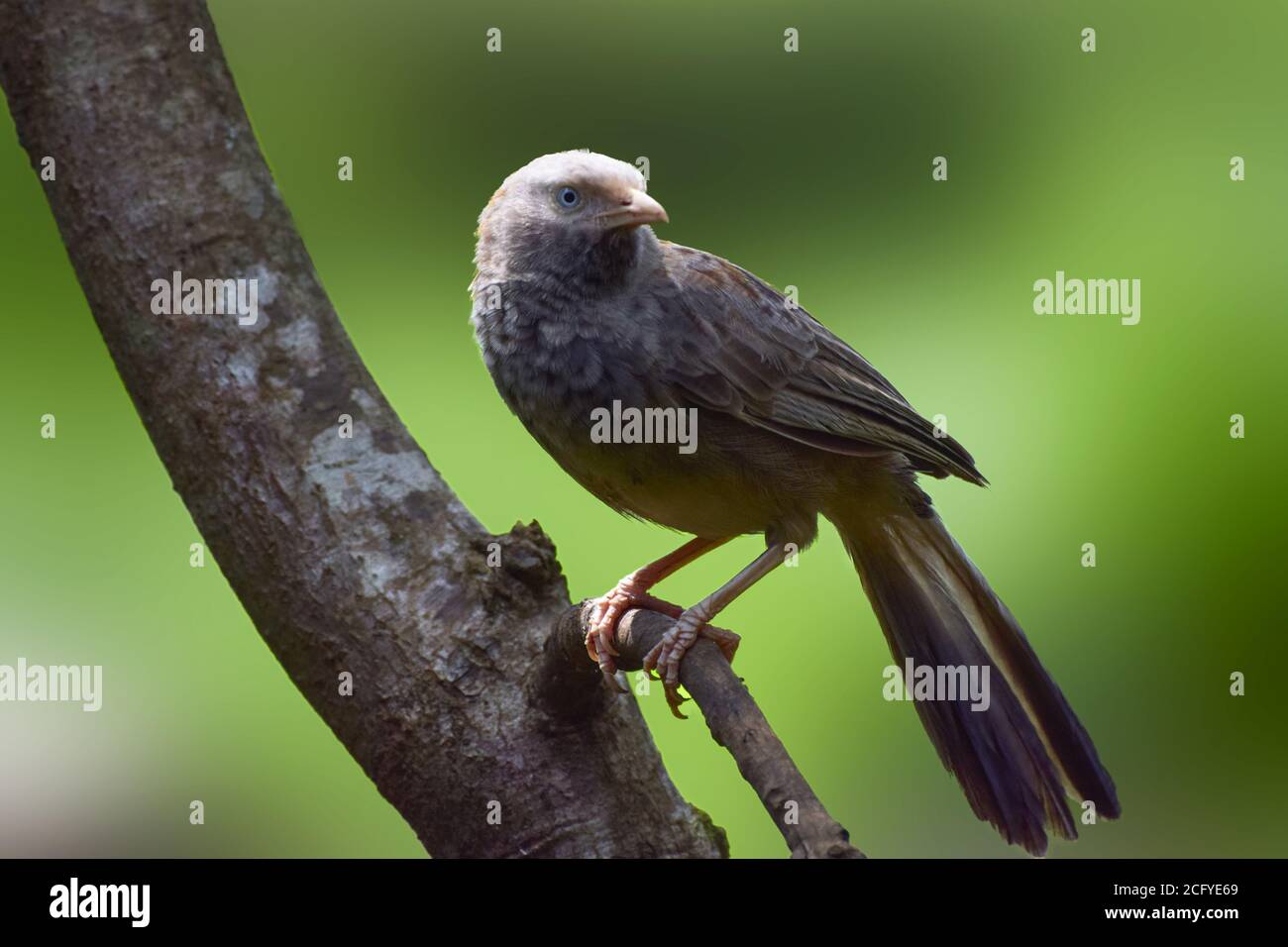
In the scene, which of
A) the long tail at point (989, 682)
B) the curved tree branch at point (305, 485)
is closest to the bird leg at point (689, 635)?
the curved tree branch at point (305, 485)

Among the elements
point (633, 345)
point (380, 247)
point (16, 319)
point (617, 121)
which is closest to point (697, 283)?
point (633, 345)

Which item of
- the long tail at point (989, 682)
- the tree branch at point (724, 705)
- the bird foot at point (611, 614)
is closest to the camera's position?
the tree branch at point (724, 705)

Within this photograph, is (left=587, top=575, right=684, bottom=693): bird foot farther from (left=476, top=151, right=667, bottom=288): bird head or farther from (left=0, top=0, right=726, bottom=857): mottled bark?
(left=476, top=151, right=667, bottom=288): bird head

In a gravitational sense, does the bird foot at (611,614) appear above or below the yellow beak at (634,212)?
below

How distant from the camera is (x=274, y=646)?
12.0 ft

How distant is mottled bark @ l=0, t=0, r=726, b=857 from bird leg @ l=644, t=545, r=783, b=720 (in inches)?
6.4

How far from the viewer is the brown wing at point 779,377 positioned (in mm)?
3816

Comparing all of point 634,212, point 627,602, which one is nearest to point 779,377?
point 634,212

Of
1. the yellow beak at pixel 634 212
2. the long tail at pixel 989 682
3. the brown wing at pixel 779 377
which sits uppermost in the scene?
the yellow beak at pixel 634 212

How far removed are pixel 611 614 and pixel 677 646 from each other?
0.66ft

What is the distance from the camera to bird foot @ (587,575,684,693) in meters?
3.31

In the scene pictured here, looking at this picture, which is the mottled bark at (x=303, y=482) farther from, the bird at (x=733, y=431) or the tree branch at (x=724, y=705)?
the bird at (x=733, y=431)

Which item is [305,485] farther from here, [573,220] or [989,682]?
[989,682]

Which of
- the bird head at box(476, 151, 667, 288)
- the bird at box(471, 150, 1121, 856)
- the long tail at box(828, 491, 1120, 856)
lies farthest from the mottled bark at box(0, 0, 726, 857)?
the long tail at box(828, 491, 1120, 856)
